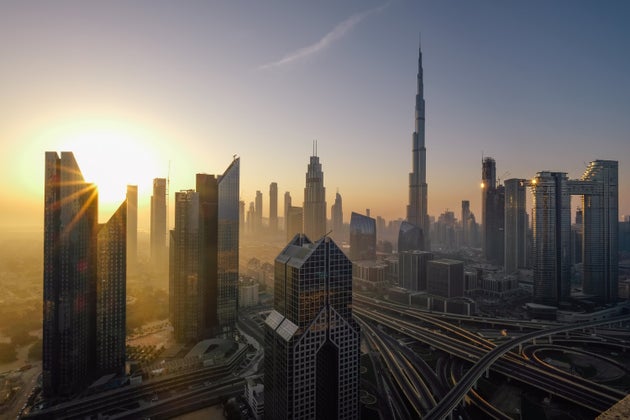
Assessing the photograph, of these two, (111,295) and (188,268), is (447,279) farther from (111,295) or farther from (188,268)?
(111,295)

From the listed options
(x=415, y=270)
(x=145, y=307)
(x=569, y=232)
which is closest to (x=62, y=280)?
(x=145, y=307)

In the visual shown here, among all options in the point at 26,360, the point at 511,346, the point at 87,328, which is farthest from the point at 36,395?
the point at 511,346

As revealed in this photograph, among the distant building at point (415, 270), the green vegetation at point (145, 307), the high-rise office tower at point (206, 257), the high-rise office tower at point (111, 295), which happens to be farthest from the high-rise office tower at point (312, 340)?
the distant building at point (415, 270)

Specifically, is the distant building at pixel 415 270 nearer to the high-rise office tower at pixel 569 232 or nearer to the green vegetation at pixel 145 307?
the high-rise office tower at pixel 569 232

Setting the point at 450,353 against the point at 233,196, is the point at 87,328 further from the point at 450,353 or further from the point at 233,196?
the point at 450,353

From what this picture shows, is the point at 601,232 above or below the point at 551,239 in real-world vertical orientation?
above
